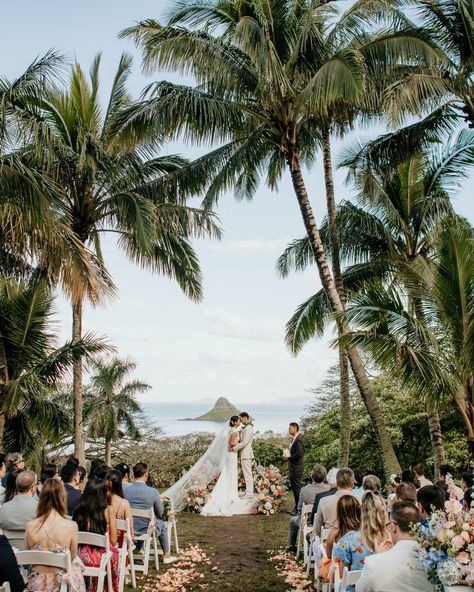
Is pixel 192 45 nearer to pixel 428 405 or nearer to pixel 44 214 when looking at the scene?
pixel 44 214

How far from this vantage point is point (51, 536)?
5.21m

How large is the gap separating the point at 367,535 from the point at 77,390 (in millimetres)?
9536

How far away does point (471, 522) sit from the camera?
3.66m

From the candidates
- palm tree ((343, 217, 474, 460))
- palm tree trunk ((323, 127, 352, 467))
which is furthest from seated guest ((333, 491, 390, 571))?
palm tree trunk ((323, 127, 352, 467))

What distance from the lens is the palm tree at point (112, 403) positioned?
27734 millimetres

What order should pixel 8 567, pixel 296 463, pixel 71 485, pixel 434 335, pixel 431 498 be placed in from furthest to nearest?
pixel 296 463
pixel 434 335
pixel 71 485
pixel 431 498
pixel 8 567

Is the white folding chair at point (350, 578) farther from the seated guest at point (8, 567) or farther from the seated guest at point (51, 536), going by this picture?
the seated guest at point (8, 567)

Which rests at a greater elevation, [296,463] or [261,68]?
[261,68]

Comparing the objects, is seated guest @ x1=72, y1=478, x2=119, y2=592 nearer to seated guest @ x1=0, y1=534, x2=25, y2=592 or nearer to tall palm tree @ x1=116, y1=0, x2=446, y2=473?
seated guest @ x1=0, y1=534, x2=25, y2=592

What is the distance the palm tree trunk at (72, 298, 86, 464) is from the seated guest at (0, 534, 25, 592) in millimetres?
8734

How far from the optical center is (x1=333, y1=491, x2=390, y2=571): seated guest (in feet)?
17.4

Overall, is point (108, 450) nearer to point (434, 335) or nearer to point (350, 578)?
point (434, 335)

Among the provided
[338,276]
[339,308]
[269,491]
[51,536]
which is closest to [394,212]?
[338,276]

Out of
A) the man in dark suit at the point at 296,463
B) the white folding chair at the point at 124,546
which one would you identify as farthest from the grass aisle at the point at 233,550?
the man in dark suit at the point at 296,463
